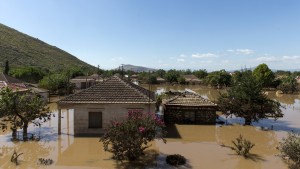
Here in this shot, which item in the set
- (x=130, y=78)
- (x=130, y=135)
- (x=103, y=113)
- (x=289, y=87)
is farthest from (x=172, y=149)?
(x=289, y=87)

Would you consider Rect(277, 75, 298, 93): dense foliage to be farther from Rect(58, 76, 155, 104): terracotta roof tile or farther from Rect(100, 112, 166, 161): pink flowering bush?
Rect(100, 112, 166, 161): pink flowering bush

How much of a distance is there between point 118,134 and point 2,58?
9632 cm

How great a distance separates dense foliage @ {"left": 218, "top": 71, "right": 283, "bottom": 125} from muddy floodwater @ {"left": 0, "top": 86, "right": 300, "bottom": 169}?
122 cm

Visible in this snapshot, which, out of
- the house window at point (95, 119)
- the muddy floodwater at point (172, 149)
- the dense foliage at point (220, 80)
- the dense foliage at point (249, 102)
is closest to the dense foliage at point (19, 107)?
the muddy floodwater at point (172, 149)

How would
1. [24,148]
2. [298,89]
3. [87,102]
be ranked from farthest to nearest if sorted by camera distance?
1. [298,89]
2. [87,102]
3. [24,148]

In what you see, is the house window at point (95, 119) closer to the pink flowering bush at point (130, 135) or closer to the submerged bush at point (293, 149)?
the pink flowering bush at point (130, 135)

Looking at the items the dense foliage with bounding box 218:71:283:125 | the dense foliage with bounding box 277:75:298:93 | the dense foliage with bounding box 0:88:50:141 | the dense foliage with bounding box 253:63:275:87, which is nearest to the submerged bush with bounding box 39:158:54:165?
the dense foliage with bounding box 0:88:50:141

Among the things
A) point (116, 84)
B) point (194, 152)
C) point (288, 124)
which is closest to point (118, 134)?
point (194, 152)

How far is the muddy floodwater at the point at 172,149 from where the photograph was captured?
47.3 feet

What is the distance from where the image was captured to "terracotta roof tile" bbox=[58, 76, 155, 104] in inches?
789

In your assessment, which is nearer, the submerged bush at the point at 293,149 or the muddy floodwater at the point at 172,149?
the submerged bush at the point at 293,149

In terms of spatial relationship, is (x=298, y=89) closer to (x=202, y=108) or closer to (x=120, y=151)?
(x=202, y=108)

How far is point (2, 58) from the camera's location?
96.0 metres

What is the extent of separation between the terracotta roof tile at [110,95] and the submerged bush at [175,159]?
19.2 feet
